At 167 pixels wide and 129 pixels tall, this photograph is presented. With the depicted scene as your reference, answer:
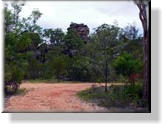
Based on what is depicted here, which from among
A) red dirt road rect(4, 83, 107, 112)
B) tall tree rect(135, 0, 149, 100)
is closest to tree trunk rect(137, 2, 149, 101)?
tall tree rect(135, 0, 149, 100)

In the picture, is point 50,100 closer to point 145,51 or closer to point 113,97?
point 113,97

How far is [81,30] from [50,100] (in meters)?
0.62

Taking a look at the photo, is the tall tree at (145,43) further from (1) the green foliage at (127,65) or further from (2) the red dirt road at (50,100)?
(2) the red dirt road at (50,100)

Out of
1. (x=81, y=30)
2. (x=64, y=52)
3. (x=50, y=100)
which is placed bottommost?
(x=50, y=100)

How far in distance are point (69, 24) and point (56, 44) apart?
19cm

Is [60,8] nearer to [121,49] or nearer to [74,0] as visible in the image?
[74,0]

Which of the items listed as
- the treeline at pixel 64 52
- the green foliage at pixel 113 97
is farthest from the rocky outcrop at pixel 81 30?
the green foliage at pixel 113 97

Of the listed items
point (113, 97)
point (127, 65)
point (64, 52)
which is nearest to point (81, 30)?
point (64, 52)

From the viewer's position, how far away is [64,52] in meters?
7.08

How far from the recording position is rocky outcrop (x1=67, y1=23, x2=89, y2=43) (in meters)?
7.06

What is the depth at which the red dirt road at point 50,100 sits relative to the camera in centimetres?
705

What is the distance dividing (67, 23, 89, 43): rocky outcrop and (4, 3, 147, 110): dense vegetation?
0.03 m

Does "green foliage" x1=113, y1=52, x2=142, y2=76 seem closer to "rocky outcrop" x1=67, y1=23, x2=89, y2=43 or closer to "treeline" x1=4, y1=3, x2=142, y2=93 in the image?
"treeline" x1=4, y1=3, x2=142, y2=93

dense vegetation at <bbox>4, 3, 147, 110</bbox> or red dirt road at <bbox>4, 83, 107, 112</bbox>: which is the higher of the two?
dense vegetation at <bbox>4, 3, 147, 110</bbox>
